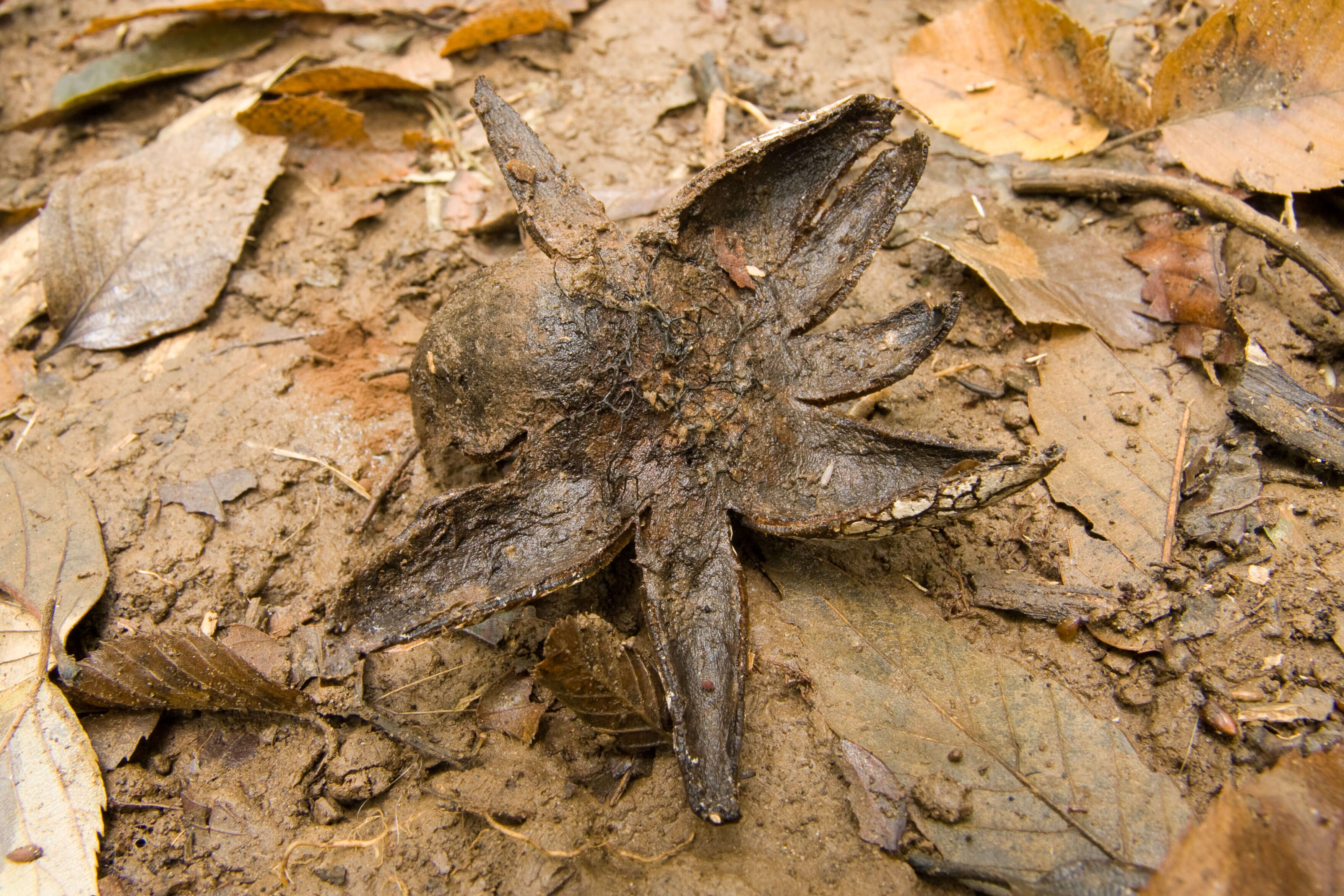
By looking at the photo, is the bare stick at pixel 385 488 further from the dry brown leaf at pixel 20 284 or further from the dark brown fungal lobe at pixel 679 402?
the dry brown leaf at pixel 20 284

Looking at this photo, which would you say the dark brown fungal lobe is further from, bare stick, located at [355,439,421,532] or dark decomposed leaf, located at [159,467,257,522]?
dark decomposed leaf, located at [159,467,257,522]

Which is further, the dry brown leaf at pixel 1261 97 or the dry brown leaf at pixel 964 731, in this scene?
the dry brown leaf at pixel 1261 97

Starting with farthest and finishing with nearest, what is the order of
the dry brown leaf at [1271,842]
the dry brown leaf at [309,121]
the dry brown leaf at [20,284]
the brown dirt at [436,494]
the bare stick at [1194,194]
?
the dry brown leaf at [309,121] < the dry brown leaf at [20,284] < the bare stick at [1194,194] < the brown dirt at [436,494] < the dry brown leaf at [1271,842]

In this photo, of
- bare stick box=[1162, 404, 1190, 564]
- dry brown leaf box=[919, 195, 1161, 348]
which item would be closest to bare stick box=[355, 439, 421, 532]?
dry brown leaf box=[919, 195, 1161, 348]

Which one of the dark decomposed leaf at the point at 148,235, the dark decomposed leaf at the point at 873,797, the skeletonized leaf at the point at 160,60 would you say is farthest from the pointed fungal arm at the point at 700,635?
the skeletonized leaf at the point at 160,60

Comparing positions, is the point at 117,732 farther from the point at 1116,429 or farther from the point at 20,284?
the point at 1116,429

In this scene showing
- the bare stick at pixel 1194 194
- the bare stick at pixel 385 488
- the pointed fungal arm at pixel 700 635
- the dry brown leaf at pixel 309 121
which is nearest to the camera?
the pointed fungal arm at pixel 700 635
